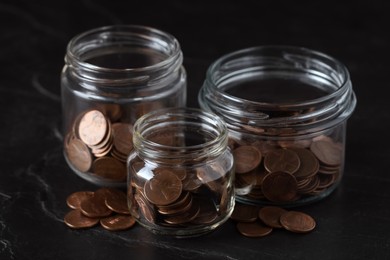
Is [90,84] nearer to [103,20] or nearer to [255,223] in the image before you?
[255,223]

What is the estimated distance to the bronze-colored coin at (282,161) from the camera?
2.62m

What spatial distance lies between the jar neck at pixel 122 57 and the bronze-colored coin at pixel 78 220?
0.35m

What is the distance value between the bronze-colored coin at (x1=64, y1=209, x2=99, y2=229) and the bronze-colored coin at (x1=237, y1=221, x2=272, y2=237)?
1.22 ft

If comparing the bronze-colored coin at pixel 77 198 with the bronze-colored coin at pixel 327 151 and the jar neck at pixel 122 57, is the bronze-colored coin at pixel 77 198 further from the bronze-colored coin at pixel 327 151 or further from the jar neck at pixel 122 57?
the bronze-colored coin at pixel 327 151

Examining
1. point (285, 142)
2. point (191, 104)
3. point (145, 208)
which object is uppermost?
point (285, 142)

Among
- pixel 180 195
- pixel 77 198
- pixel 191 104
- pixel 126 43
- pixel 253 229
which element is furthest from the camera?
pixel 191 104

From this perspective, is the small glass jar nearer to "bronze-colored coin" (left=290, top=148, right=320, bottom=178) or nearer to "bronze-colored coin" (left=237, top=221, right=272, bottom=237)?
"bronze-colored coin" (left=237, top=221, right=272, bottom=237)

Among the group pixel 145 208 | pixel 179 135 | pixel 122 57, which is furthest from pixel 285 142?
pixel 122 57

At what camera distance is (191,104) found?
128 inches

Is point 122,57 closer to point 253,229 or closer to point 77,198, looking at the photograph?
point 77,198

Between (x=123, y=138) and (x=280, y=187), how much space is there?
443 millimetres

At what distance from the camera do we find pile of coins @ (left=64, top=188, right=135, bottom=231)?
2611 mm

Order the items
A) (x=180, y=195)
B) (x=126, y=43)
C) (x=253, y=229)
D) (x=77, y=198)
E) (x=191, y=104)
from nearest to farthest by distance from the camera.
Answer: (x=180, y=195), (x=253, y=229), (x=77, y=198), (x=126, y=43), (x=191, y=104)

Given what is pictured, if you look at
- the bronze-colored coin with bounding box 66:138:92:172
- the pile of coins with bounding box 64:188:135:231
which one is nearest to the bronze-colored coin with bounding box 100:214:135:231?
the pile of coins with bounding box 64:188:135:231
